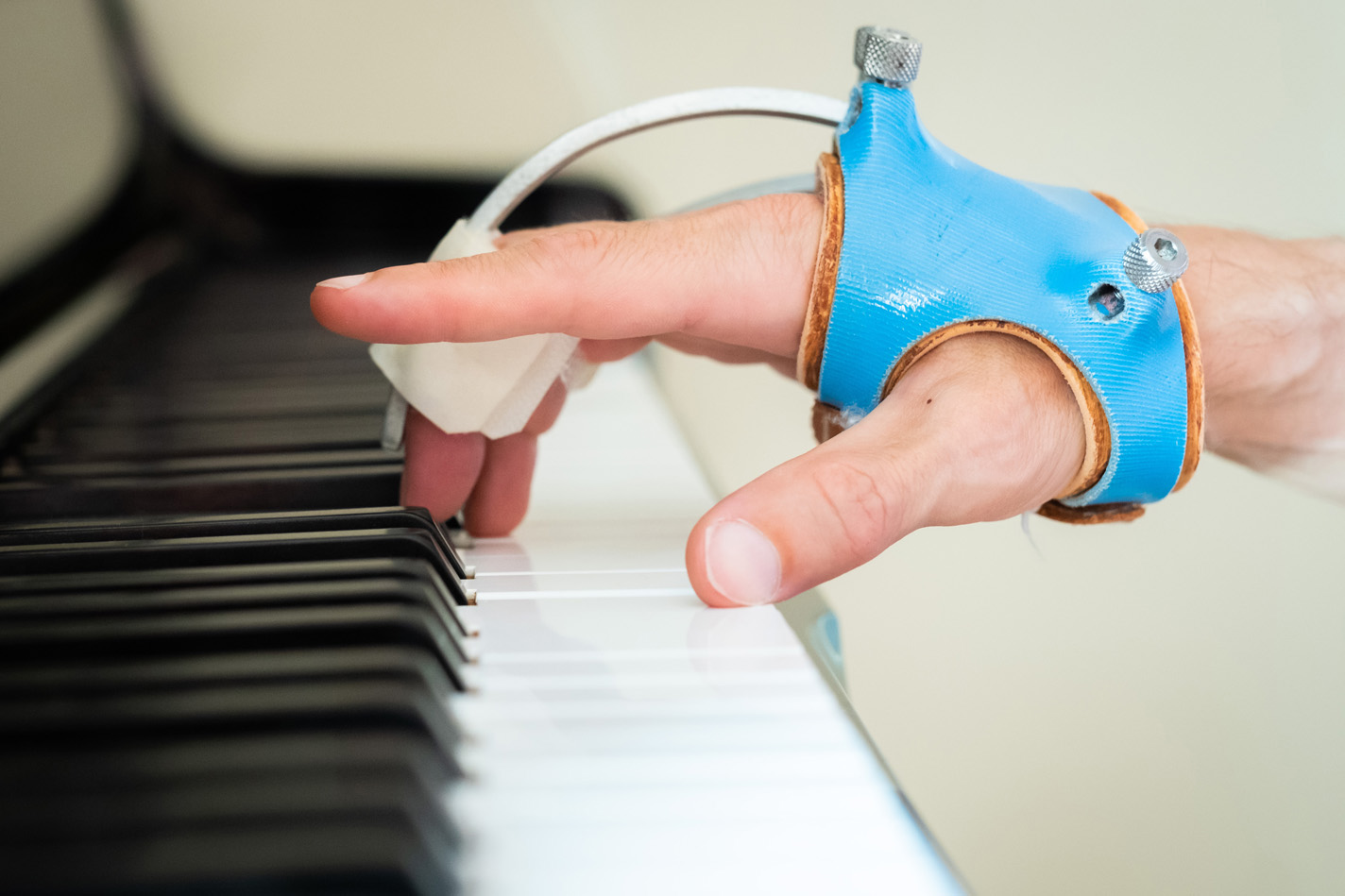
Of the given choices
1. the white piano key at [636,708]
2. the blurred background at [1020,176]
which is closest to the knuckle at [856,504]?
the white piano key at [636,708]

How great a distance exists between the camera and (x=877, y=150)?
54 centimetres

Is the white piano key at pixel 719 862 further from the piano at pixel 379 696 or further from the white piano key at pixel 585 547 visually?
the white piano key at pixel 585 547

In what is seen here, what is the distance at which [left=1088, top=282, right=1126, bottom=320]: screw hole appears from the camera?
52 cm

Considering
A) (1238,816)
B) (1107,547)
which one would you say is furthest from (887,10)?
(1238,816)

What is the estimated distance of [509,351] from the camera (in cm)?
55

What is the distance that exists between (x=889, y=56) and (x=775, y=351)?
0.60ft

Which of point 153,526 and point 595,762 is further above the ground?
point 153,526

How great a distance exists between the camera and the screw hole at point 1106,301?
524 millimetres

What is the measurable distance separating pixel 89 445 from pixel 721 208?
0.49 meters

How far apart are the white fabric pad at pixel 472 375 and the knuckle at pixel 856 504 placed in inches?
7.9

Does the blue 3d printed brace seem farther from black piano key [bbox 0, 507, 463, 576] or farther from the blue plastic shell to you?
black piano key [bbox 0, 507, 463, 576]

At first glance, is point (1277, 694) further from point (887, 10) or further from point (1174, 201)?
point (887, 10)

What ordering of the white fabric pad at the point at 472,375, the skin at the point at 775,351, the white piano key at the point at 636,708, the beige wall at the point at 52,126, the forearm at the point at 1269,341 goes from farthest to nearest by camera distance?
1. the beige wall at the point at 52,126
2. the forearm at the point at 1269,341
3. the white fabric pad at the point at 472,375
4. the skin at the point at 775,351
5. the white piano key at the point at 636,708

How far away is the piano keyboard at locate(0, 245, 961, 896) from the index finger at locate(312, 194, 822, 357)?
4.2 inches
